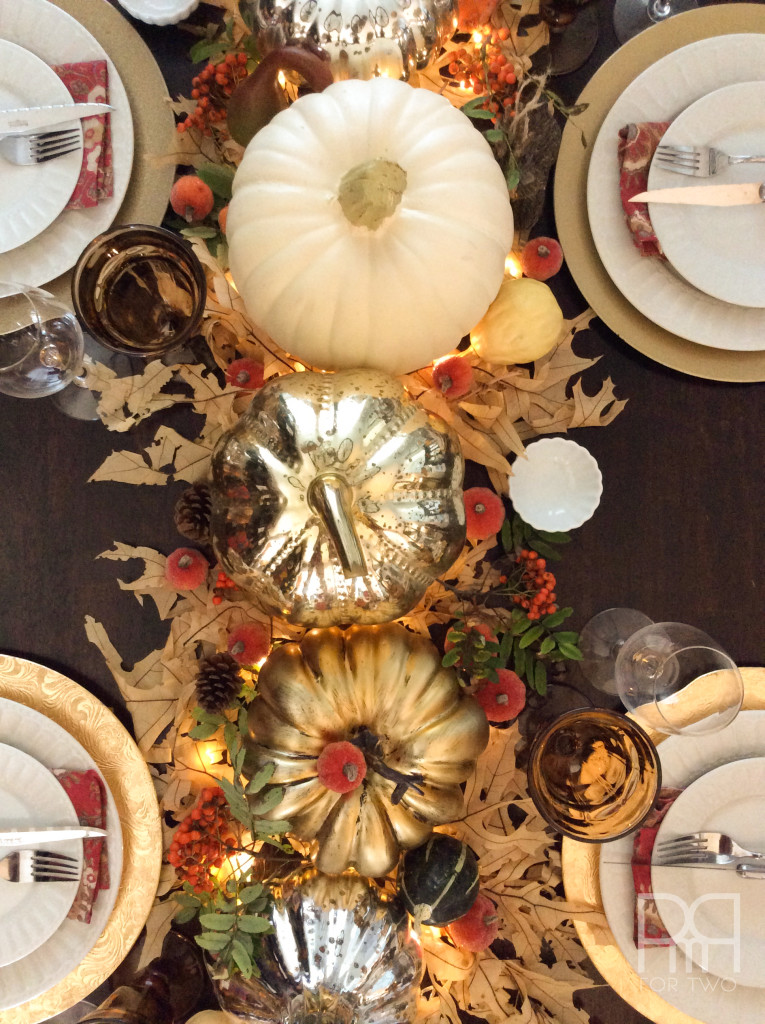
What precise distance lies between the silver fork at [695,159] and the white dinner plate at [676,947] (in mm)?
648

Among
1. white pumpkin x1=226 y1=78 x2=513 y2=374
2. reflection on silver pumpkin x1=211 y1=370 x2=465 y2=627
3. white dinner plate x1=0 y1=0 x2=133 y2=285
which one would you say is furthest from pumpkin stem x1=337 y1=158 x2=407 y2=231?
white dinner plate x1=0 y1=0 x2=133 y2=285

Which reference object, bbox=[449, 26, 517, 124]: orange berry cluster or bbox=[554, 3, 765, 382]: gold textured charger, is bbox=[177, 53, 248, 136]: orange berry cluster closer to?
bbox=[449, 26, 517, 124]: orange berry cluster

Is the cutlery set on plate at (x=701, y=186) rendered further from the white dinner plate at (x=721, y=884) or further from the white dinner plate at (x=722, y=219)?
the white dinner plate at (x=721, y=884)

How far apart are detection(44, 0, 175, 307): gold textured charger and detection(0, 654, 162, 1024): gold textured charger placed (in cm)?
48

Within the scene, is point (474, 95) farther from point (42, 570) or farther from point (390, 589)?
point (42, 570)

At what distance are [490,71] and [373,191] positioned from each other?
1.16 feet

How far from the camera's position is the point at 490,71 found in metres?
0.87

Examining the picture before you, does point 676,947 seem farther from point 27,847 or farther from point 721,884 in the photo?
point 27,847

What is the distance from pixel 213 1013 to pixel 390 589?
1.82 ft

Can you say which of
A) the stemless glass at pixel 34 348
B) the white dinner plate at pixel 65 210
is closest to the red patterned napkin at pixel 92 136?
the white dinner plate at pixel 65 210

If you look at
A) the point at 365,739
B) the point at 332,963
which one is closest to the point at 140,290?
the point at 365,739

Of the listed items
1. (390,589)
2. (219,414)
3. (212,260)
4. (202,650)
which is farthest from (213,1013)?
(212,260)

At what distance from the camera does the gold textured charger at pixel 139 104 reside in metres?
0.90

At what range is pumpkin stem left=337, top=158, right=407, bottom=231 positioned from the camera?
65 centimetres
